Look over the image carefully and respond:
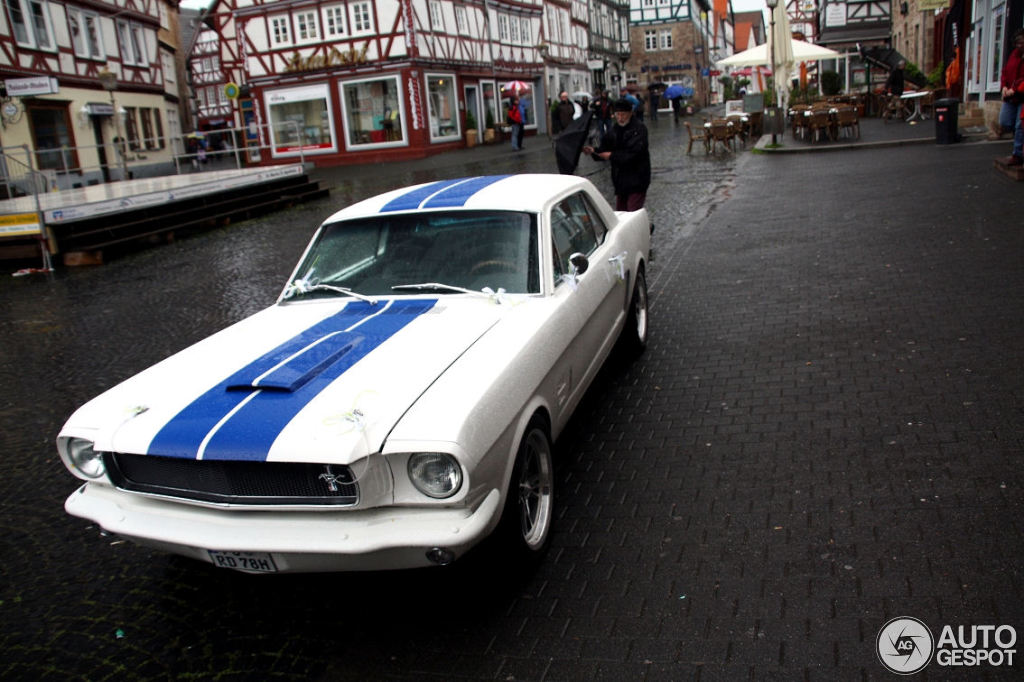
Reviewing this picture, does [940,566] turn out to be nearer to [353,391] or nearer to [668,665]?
[668,665]

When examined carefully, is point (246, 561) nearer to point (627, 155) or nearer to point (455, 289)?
point (455, 289)

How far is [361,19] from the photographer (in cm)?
3141

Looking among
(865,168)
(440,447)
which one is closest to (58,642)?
(440,447)

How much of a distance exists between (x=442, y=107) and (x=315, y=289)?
98.6ft

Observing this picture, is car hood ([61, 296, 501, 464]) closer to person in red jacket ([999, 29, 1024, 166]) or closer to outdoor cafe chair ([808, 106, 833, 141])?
person in red jacket ([999, 29, 1024, 166])

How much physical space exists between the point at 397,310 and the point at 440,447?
150 centimetres

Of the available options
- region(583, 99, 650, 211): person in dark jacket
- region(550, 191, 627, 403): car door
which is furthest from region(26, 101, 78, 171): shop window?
region(550, 191, 627, 403): car door

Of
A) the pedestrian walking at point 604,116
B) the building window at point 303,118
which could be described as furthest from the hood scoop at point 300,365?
the building window at point 303,118

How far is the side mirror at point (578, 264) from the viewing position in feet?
15.1

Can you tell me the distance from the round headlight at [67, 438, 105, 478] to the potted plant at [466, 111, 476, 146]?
32.2 meters

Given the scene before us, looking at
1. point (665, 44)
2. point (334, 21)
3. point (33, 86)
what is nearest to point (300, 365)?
point (33, 86)

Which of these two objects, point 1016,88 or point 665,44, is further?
point 665,44

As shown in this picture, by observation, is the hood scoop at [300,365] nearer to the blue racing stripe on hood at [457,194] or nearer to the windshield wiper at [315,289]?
the windshield wiper at [315,289]

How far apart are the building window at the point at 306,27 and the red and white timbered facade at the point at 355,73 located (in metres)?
0.04
